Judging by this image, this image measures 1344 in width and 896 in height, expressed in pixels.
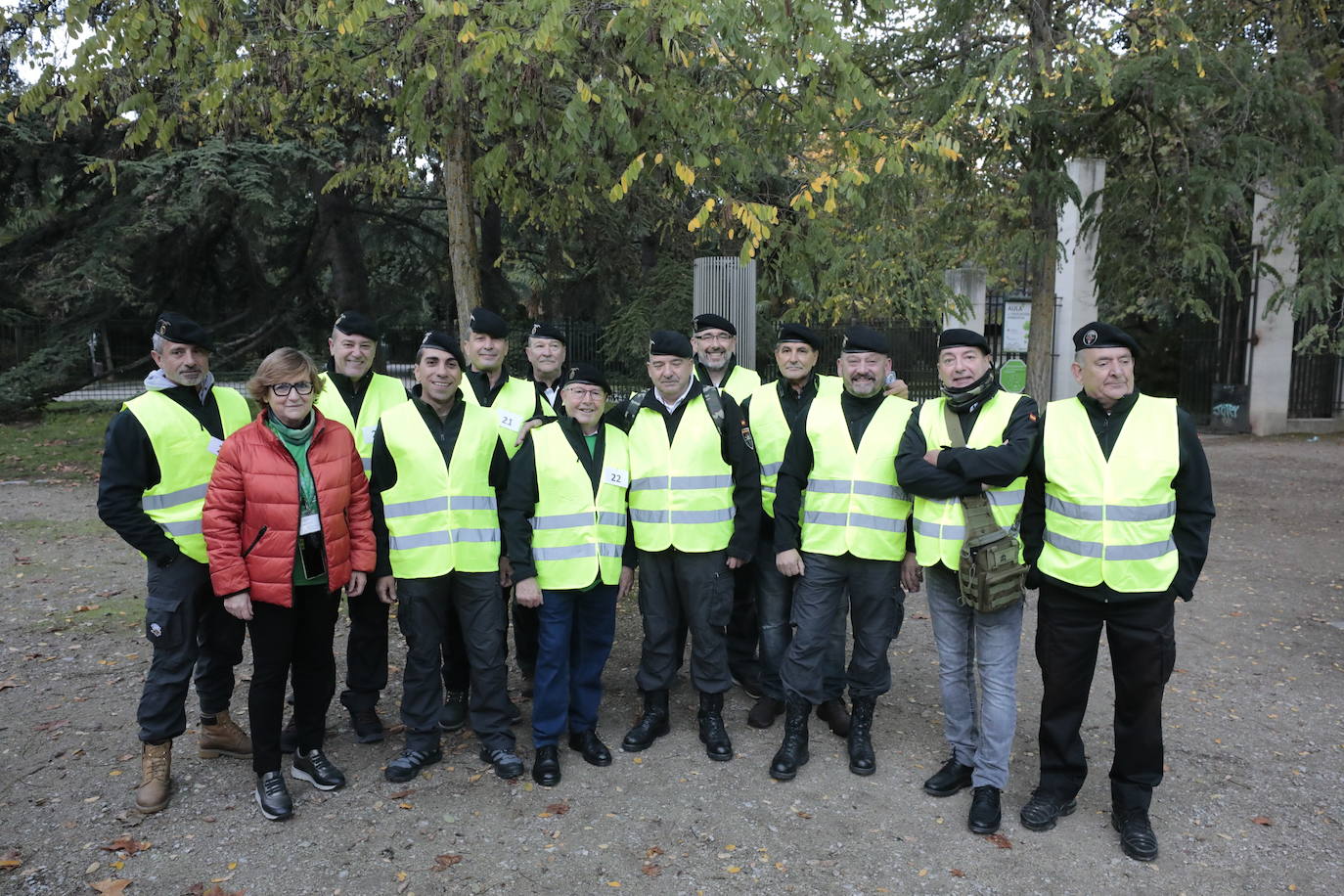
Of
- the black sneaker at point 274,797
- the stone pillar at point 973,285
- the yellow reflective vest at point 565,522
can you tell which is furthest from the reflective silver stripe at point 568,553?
the stone pillar at point 973,285

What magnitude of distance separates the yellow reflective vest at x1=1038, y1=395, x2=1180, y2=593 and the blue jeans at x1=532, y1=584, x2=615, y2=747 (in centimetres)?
204

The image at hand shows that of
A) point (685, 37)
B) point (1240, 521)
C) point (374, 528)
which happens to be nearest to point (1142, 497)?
point (374, 528)

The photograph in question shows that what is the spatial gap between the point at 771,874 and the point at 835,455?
1.79m

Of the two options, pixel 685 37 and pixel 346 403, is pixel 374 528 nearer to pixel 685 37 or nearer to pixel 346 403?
pixel 346 403

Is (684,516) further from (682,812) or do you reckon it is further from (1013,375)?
(1013,375)

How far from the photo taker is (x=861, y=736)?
4.46 m

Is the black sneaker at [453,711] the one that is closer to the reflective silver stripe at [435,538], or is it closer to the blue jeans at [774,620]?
the reflective silver stripe at [435,538]

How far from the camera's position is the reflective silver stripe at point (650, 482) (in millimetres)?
4457

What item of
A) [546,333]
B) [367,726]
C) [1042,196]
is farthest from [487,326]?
[1042,196]

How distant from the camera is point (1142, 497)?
11.8ft

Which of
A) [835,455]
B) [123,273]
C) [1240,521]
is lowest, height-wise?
[1240,521]

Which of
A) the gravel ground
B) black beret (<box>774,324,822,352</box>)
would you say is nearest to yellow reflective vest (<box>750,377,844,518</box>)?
black beret (<box>774,324,822,352</box>)

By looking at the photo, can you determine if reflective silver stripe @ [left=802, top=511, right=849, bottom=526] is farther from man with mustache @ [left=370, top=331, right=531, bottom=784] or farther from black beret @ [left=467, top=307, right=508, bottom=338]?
black beret @ [left=467, top=307, right=508, bottom=338]

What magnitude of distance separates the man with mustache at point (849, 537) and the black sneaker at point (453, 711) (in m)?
1.61
